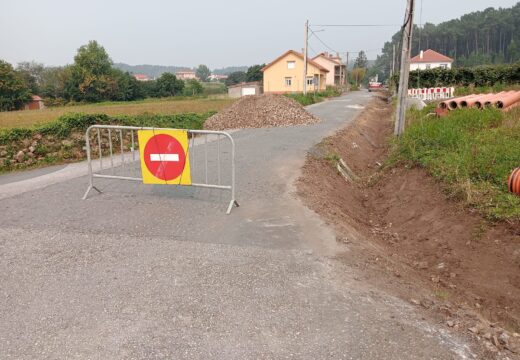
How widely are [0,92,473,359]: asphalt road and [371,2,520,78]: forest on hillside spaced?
102 metres

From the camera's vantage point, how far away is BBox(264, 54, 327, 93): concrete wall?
194 feet

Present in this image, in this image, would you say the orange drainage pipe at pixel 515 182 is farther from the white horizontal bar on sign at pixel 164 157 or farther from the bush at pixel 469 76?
the bush at pixel 469 76

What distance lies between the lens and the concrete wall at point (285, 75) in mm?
59031

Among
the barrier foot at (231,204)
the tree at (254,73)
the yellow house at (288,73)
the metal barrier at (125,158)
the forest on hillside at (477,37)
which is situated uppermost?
the forest on hillside at (477,37)

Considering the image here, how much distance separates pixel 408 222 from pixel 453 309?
340cm

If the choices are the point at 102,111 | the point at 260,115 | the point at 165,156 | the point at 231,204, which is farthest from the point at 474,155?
the point at 102,111

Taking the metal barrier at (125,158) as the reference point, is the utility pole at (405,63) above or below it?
above

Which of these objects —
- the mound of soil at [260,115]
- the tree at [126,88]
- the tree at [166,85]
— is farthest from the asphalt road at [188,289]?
the tree at [166,85]

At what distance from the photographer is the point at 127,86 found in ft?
244

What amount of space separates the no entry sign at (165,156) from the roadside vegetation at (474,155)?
14.6 ft

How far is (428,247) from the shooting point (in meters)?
5.70

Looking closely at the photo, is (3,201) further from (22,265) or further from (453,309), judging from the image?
(453,309)

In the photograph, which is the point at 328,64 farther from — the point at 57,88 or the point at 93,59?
the point at 57,88

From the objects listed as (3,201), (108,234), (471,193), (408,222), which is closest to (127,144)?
(3,201)
